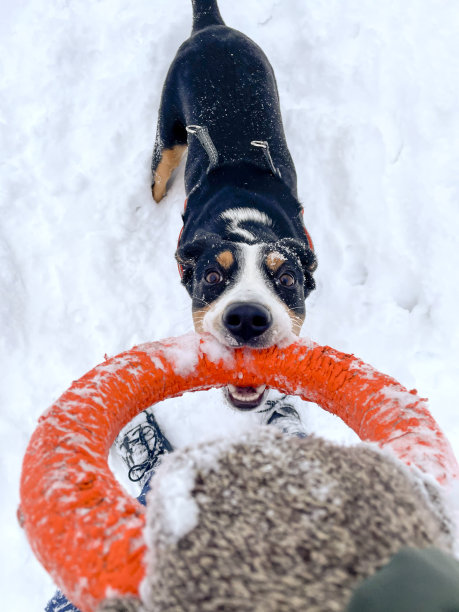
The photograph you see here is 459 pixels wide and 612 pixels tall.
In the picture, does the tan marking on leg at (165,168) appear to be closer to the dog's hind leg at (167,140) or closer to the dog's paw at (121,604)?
the dog's hind leg at (167,140)

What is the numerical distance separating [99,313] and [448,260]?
273cm

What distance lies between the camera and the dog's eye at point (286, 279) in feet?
9.12

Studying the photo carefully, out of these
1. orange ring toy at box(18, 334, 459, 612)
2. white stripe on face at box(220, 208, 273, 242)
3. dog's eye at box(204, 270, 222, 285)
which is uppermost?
white stripe on face at box(220, 208, 273, 242)

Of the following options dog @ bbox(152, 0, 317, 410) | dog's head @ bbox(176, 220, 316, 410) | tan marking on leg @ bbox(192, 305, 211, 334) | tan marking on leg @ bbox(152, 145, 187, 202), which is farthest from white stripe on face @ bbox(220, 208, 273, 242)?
tan marking on leg @ bbox(152, 145, 187, 202)

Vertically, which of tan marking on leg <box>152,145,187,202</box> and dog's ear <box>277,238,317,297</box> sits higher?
tan marking on leg <box>152,145,187,202</box>

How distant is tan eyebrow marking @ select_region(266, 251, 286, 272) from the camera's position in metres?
2.72

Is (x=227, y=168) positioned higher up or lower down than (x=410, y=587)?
higher up

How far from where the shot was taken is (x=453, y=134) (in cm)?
413

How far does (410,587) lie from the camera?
2.48 ft

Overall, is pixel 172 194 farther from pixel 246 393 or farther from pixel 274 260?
pixel 246 393

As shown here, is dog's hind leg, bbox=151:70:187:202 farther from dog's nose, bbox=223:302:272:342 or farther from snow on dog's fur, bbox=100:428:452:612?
snow on dog's fur, bbox=100:428:452:612

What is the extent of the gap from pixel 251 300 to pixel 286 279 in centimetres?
48

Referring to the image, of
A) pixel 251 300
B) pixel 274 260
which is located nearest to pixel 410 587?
pixel 251 300

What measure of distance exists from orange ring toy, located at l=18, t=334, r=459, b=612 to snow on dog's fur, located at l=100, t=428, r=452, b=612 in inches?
5.4
